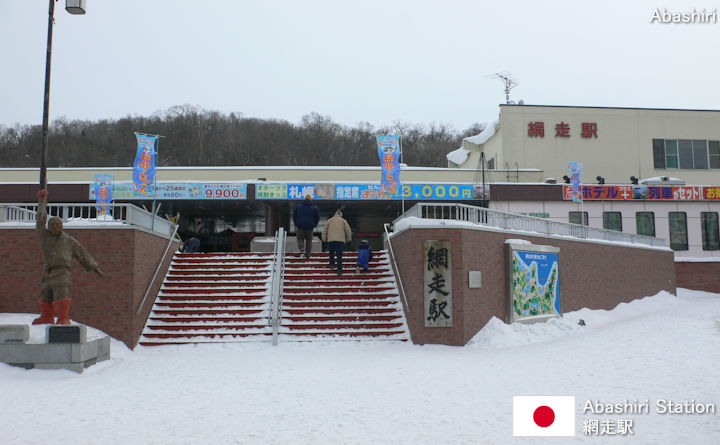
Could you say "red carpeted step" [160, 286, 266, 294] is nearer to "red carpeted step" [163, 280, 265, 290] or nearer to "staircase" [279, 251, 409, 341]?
"red carpeted step" [163, 280, 265, 290]

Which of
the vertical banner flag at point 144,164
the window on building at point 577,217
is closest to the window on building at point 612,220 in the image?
the window on building at point 577,217

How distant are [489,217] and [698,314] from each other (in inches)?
260

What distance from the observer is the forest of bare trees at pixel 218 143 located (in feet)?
239

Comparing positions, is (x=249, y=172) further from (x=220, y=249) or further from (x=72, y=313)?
(x=72, y=313)

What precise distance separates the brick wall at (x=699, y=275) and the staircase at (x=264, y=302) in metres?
16.9

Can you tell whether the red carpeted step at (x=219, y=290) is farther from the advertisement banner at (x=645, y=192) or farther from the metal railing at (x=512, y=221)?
the advertisement banner at (x=645, y=192)

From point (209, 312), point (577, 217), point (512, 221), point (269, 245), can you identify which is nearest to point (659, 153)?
point (577, 217)

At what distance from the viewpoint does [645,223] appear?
1030 inches

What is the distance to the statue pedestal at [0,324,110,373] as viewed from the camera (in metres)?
8.90

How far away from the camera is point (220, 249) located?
3052 centimetres

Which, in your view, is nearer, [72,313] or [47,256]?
[47,256]

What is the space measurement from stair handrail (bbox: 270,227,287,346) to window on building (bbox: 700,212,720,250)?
21526 millimetres

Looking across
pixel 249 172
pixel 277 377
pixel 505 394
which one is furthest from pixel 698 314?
pixel 249 172

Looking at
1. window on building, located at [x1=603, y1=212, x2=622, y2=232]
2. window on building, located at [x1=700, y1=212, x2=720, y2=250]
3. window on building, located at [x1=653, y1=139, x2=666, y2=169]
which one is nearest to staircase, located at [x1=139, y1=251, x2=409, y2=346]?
window on building, located at [x1=603, y1=212, x2=622, y2=232]
